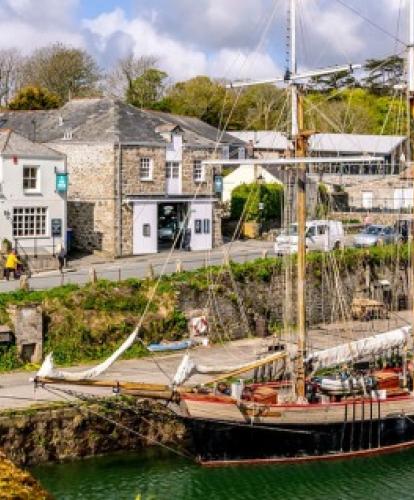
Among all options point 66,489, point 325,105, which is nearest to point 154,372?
point 66,489

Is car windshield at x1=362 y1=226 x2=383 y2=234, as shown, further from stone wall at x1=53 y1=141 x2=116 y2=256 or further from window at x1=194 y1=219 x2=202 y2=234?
stone wall at x1=53 y1=141 x2=116 y2=256

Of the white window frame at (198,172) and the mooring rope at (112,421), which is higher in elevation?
the white window frame at (198,172)

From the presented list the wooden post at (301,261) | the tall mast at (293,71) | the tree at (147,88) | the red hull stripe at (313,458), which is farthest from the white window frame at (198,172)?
the tree at (147,88)

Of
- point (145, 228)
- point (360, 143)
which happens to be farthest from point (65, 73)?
point (145, 228)

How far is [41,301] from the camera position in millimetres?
29984

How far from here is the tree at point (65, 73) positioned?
82.8 metres

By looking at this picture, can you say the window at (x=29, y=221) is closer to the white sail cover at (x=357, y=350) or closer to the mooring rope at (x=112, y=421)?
the mooring rope at (x=112, y=421)

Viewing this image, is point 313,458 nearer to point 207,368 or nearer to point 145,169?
point 207,368

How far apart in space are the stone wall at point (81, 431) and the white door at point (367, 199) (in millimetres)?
43485

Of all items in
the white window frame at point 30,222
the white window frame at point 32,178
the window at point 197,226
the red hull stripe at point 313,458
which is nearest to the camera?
the red hull stripe at point 313,458

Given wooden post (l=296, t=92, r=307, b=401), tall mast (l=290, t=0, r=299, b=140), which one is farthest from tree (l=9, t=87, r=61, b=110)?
wooden post (l=296, t=92, r=307, b=401)

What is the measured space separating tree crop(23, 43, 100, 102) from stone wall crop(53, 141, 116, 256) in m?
37.0

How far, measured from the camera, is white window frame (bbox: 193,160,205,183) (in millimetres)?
49719

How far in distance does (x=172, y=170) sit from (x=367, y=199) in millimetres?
22897
